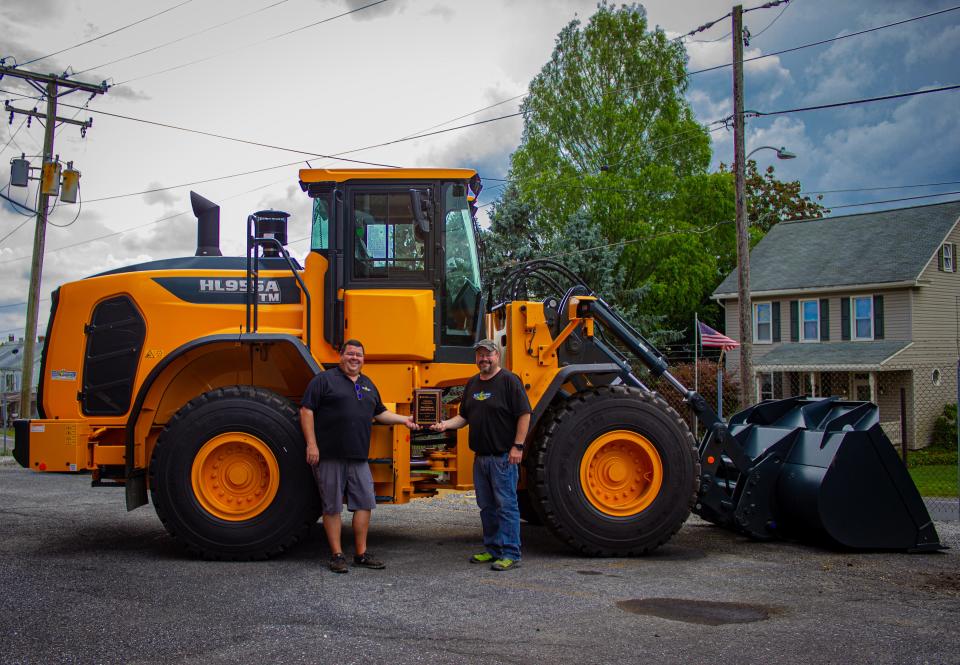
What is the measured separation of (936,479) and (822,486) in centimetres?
1130

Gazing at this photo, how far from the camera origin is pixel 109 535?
26.8ft

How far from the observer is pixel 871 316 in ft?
88.4

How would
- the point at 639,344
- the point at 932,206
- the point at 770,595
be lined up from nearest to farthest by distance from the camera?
the point at 770,595, the point at 639,344, the point at 932,206

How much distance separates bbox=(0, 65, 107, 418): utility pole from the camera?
21.0 metres

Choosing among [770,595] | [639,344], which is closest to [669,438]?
[639,344]

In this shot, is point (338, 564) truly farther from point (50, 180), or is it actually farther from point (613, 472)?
point (50, 180)

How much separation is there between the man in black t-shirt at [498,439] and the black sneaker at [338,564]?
1040 mm

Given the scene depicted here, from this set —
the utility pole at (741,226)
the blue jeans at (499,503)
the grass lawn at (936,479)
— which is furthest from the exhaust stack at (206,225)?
the grass lawn at (936,479)

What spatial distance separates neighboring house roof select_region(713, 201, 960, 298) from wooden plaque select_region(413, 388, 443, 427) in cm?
2271

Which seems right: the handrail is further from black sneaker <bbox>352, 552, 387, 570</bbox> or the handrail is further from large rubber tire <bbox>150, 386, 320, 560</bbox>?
black sneaker <bbox>352, 552, 387, 570</bbox>

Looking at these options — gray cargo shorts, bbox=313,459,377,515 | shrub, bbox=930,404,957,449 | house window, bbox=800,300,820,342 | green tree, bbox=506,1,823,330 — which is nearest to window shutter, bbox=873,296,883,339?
house window, bbox=800,300,820,342

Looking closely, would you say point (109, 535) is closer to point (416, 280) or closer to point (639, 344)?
point (416, 280)

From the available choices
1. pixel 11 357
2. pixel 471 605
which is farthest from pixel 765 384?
pixel 11 357

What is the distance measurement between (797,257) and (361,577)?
87.1 ft
